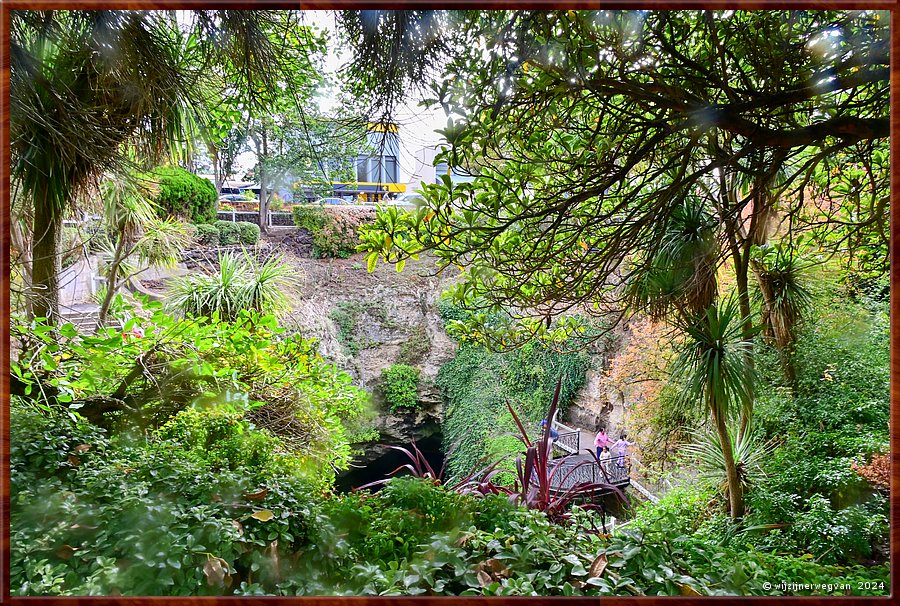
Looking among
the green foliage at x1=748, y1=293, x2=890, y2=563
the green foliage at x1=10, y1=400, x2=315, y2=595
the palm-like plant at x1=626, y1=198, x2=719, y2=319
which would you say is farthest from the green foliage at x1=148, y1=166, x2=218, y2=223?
the green foliage at x1=748, y1=293, x2=890, y2=563

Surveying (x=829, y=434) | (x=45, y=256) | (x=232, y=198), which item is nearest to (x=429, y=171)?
(x=232, y=198)

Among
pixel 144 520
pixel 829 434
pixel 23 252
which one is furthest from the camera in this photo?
pixel 23 252

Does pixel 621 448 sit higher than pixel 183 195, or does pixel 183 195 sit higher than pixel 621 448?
pixel 183 195

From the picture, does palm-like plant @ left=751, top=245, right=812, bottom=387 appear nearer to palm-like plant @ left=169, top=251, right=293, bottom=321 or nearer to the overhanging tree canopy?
the overhanging tree canopy

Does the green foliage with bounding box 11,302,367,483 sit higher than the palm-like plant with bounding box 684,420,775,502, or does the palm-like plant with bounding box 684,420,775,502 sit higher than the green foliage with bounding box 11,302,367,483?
the green foliage with bounding box 11,302,367,483

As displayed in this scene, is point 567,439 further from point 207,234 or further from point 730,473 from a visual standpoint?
point 207,234

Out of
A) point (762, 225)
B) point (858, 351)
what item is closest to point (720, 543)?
point (858, 351)

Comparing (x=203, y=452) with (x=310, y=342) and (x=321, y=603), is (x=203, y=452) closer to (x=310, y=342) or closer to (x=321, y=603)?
(x=310, y=342)
